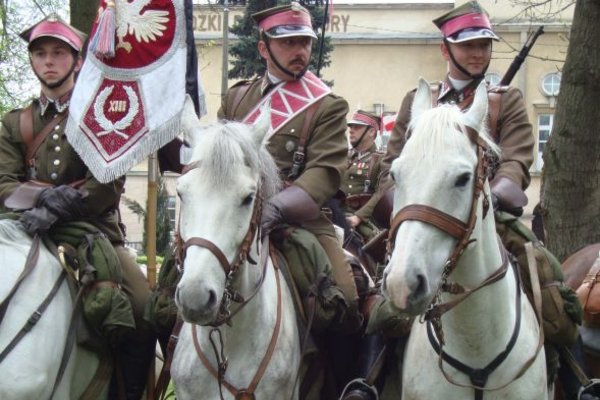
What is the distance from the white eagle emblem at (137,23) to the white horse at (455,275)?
2.65 m

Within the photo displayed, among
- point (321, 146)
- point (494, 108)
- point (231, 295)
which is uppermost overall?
point (494, 108)

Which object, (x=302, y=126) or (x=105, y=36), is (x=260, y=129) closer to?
(x=302, y=126)

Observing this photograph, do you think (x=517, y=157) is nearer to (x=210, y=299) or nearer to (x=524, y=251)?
(x=524, y=251)

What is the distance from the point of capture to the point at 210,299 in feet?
15.5

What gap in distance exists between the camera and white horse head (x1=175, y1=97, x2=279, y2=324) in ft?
15.5

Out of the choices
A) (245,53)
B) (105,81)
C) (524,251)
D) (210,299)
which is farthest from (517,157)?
(245,53)

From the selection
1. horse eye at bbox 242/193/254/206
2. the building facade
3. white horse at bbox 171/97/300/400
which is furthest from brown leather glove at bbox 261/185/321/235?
the building facade

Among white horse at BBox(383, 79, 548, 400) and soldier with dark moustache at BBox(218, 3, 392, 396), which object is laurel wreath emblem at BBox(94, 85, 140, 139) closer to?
soldier with dark moustache at BBox(218, 3, 392, 396)

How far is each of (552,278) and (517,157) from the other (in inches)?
32.1

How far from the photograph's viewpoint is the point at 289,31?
264 inches

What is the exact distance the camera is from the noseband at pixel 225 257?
4.87m

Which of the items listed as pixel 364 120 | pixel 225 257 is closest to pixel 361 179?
pixel 364 120

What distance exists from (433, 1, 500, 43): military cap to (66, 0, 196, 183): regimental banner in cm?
196

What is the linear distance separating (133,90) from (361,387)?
9.07ft
